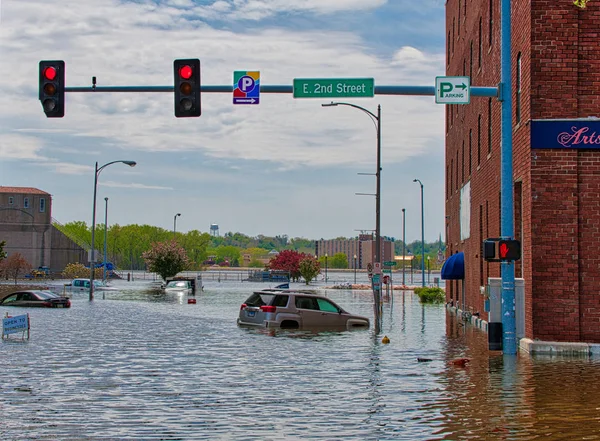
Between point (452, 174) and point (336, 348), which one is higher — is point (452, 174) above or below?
above

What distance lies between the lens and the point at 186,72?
63.4 ft

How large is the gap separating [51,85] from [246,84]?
4509 millimetres

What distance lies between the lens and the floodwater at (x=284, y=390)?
37.0ft

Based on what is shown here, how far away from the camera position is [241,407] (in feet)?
43.1

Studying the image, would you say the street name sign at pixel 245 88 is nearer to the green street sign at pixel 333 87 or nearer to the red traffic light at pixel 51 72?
the green street sign at pixel 333 87

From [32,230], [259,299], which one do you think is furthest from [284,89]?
[32,230]

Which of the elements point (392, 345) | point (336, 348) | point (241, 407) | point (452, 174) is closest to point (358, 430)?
point (241, 407)

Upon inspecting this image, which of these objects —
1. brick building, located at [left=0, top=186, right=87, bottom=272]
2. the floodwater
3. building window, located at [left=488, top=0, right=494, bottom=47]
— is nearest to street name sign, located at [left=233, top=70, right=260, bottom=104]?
the floodwater

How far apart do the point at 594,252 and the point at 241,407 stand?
38.6 ft

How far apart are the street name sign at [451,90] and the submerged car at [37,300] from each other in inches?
1139

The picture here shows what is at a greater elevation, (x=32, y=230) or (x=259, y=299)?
(x=32, y=230)

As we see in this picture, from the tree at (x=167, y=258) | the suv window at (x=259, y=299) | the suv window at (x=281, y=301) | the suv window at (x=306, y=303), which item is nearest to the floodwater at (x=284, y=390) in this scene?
the suv window at (x=306, y=303)

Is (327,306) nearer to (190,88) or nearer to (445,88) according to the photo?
(445,88)

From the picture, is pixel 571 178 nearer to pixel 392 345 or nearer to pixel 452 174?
pixel 392 345
